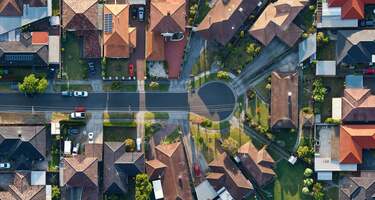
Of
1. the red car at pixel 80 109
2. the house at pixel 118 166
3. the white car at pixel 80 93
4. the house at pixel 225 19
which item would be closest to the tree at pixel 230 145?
the house at pixel 118 166

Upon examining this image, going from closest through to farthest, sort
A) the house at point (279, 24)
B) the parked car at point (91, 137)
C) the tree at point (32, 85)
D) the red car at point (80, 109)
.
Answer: the house at point (279, 24) → the tree at point (32, 85) → the parked car at point (91, 137) → the red car at point (80, 109)

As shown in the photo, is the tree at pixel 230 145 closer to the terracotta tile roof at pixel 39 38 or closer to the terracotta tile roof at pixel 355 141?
the terracotta tile roof at pixel 355 141

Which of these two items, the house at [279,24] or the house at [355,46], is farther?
the house at [279,24]

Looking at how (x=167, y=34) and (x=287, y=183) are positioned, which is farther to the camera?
(x=287, y=183)

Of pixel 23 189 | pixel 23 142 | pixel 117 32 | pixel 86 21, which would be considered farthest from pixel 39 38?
pixel 23 189

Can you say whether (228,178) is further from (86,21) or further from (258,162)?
(86,21)

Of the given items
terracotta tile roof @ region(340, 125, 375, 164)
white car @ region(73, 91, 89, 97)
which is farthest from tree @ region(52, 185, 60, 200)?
terracotta tile roof @ region(340, 125, 375, 164)

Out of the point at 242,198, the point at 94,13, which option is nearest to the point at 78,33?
the point at 94,13
